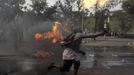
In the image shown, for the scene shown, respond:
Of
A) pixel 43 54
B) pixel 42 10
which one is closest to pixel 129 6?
pixel 42 10

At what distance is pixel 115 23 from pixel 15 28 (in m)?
61.1

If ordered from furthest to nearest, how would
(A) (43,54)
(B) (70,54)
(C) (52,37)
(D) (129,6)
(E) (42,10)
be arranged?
(D) (129,6), (E) (42,10), (A) (43,54), (C) (52,37), (B) (70,54)

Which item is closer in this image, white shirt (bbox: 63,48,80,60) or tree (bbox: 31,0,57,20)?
white shirt (bbox: 63,48,80,60)

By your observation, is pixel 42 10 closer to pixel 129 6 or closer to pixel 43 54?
pixel 43 54

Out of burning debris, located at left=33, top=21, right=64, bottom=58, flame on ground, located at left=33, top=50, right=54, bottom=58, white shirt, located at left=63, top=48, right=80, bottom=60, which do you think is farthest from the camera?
flame on ground, located at left=33, top=50, right=54, bottom=58

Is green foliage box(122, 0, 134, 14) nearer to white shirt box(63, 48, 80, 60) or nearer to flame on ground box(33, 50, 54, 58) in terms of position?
flame on ground box(33, 50, 54, 58)

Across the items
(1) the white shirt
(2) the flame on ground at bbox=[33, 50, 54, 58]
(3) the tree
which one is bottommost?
(2) the flame on ground at bbox=[33, 50, 54, 58]

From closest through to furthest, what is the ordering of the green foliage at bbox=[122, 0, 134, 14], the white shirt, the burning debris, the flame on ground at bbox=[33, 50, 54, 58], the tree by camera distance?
the white shirt < the burning debris < the flame on ground at bbox=[33, 50, 54, 58] < the tree < the green foliage at bbox=[122, 0, 134, 14]

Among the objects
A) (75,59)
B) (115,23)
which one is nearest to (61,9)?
(75,59)

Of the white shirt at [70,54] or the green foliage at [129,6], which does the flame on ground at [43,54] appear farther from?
the green foliage at [129,6]

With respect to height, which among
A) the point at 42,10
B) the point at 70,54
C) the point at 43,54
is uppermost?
the point at 42,10

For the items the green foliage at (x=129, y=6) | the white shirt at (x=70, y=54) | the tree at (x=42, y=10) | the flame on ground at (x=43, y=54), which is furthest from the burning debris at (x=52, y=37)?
the green foliage at (x=129, y=6)

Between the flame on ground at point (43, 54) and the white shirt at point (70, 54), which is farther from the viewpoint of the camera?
the flame on ground at point (43, 54)

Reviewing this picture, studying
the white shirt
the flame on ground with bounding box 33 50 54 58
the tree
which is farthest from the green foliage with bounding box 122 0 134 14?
the white shirt
